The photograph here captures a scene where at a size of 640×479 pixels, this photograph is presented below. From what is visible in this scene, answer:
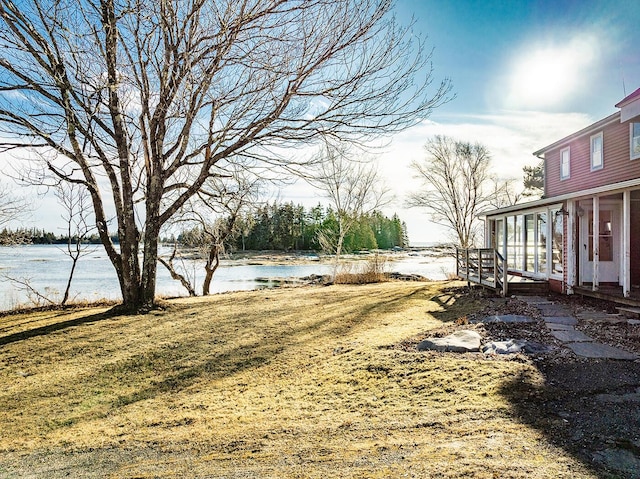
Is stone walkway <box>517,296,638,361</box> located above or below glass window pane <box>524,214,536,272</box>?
below

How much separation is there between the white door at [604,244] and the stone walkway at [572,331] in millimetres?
1492

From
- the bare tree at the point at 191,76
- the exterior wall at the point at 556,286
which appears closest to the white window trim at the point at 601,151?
the exterior wall at the point at 556,286

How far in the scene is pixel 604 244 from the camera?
939cm

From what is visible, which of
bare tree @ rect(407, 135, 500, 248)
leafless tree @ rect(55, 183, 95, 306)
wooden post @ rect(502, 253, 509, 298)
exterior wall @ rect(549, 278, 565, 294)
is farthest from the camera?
bare tree @ rect(407, 135, 500, 248)

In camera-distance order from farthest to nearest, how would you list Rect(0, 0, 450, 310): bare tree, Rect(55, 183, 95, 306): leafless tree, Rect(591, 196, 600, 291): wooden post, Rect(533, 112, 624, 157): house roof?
Rect(55, 183, 95, 306): leafless tree → Rect(533, 112, 624, 157): house roof → Rect(591, 196, 600, 291): wooden post → Rect(0, 0, 450, 310): bare tree

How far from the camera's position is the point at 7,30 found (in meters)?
6.27

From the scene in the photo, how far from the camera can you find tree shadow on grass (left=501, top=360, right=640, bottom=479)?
8.24ft

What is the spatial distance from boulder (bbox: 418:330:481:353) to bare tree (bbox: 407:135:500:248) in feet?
56.5

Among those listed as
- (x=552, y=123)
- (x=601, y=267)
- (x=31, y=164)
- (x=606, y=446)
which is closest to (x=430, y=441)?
A: (x=606, y=446)

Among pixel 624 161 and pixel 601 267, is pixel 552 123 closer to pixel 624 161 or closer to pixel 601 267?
pixel 624 161

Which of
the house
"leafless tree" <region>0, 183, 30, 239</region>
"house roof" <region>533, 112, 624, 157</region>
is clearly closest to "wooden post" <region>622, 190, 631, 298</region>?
the house

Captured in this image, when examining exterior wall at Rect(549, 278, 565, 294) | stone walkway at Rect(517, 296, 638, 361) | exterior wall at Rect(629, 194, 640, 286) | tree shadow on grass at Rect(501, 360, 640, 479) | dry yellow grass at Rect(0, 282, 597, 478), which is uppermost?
exterior wall at Rect(629, 194, 640, 286)

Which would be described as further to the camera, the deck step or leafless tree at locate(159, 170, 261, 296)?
leafless tree at locate(159, 170, 261, 296)

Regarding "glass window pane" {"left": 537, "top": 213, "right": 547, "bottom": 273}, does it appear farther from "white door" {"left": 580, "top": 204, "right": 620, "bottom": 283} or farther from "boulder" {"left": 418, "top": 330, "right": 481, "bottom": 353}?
"boulder" {"left": 418, "top": 330, "right": 481, "bottom": 353}
